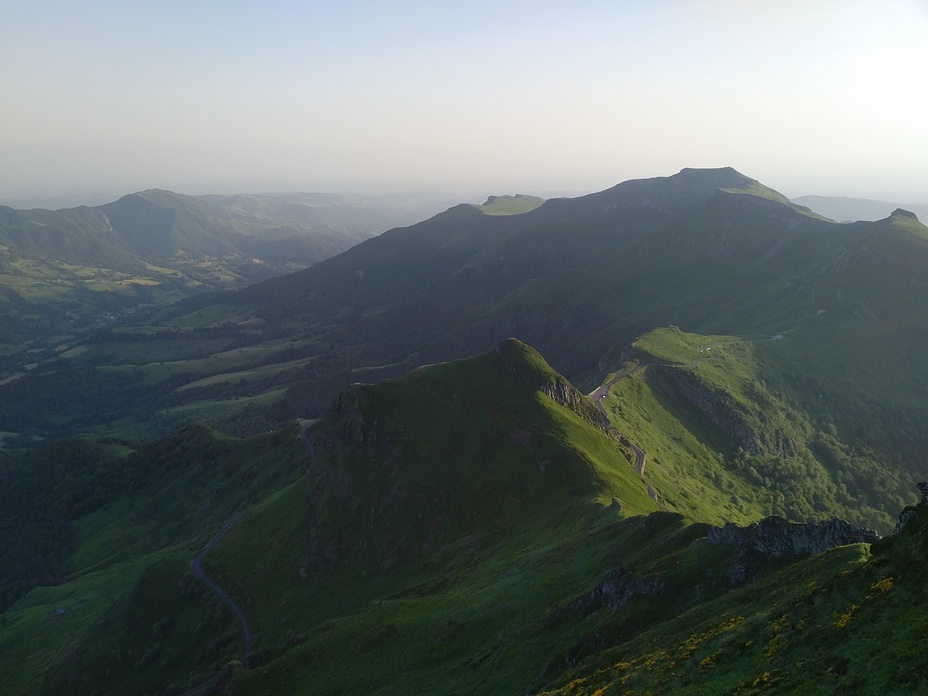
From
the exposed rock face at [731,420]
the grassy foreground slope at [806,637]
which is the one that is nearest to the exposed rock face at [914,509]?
the grassy foreground slope at [806,637]

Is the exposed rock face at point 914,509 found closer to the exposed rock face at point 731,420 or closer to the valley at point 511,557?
the valley at point 511,557

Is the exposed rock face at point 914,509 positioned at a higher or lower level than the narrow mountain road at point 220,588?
higher

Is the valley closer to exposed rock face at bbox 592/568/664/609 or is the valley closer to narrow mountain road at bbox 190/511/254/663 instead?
exposed rock face at bbox 592/568/664/609

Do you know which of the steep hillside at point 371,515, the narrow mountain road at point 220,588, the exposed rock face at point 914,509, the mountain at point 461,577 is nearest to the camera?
the exposed rock face at point 914,509

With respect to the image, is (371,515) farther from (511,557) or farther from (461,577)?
(511,557)

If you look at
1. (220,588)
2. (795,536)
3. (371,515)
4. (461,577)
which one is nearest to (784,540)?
(795,536)
